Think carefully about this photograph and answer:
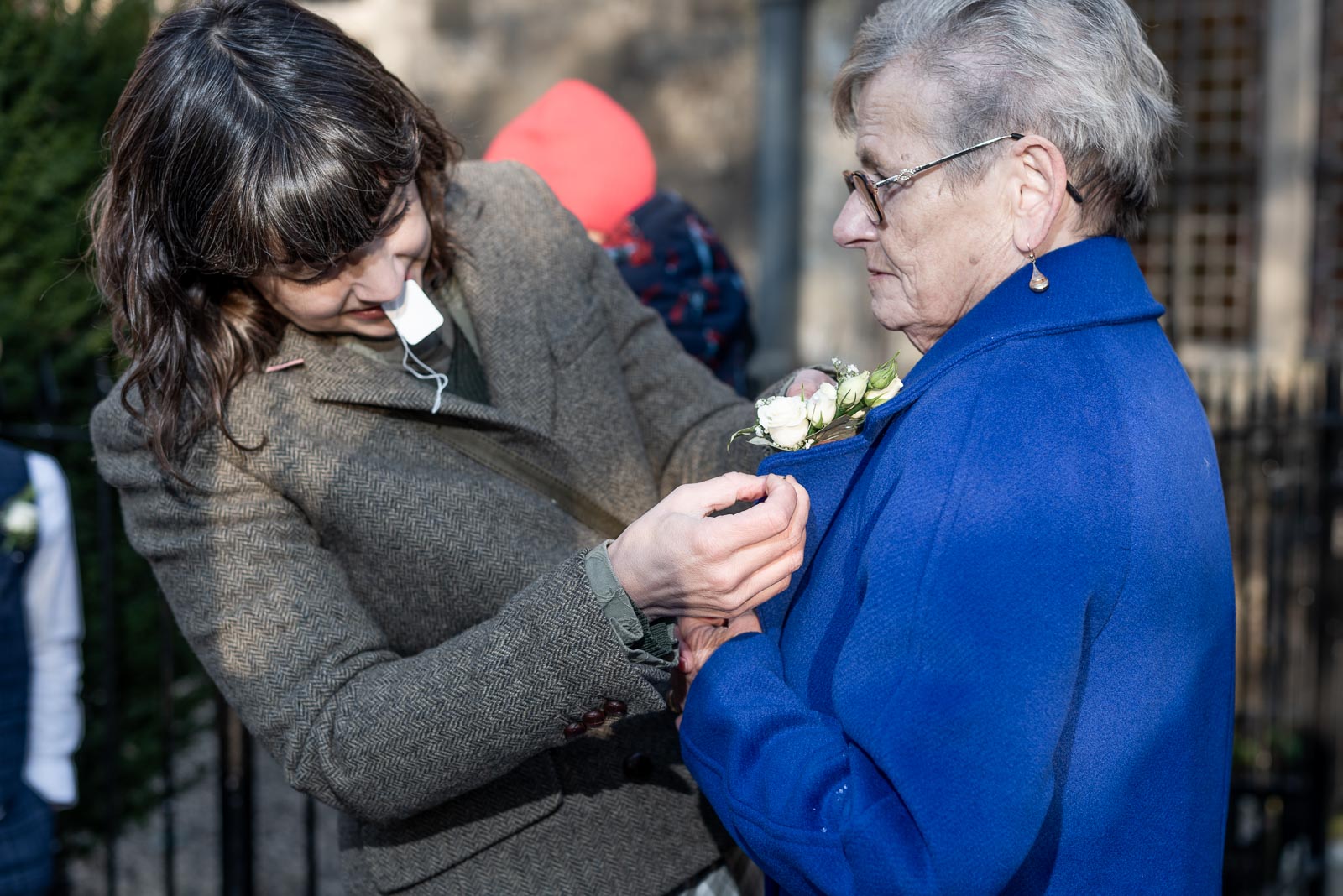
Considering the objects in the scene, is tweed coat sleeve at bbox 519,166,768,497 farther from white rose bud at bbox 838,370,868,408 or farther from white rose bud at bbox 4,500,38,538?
white rose bud at bbox 4,500,38,538

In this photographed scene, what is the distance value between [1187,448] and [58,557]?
2.97 metres

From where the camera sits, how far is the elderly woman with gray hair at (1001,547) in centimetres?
130

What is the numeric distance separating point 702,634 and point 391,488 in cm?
55

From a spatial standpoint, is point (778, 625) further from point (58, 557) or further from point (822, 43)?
point (822, 43)

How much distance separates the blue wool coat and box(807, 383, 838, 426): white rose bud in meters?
0.07

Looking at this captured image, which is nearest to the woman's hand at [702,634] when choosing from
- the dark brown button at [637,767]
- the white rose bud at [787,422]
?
the white rose bud at [787,422]

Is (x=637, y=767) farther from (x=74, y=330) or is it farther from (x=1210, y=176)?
(x=1210, y=176)

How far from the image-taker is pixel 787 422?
5.48 ft

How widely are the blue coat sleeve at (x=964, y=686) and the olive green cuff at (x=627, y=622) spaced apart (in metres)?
0.25

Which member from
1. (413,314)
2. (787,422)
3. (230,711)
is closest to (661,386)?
(413,314)

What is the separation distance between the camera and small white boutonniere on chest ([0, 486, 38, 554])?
319cm

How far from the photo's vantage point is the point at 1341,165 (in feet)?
22.2

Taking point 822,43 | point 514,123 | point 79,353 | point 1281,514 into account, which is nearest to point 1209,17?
point 822,43

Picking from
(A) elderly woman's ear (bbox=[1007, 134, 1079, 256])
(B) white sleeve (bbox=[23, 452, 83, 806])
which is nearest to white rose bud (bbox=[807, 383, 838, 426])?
(A) elderly woman's ear (bbox=[1007, 134, 1079, 256])
